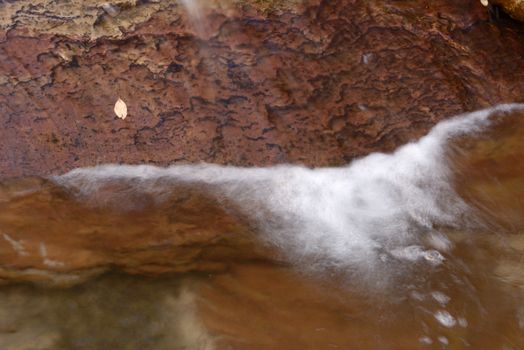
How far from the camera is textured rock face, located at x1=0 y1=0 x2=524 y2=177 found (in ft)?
9.71

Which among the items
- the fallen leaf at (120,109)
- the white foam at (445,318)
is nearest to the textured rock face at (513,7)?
the white foam at (445,318)

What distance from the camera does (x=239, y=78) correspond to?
313 centimetres

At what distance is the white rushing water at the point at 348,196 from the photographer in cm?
291

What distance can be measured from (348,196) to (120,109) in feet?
5.39

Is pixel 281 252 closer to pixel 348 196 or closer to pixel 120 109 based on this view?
pixel 348 196

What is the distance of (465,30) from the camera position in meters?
3.16

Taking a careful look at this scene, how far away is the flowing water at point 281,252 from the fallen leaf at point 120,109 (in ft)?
1.27

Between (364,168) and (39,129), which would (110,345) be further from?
(364,168)

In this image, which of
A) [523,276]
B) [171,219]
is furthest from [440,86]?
[171,219]

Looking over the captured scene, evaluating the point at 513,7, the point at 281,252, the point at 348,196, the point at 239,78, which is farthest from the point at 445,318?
the point at 513,7

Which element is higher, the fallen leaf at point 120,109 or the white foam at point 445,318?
the fallen leaf at point 120,109

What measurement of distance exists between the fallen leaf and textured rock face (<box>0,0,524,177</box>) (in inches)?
1.4

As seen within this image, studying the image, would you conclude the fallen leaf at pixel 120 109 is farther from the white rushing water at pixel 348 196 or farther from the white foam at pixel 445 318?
the white foam at pixel 445 318

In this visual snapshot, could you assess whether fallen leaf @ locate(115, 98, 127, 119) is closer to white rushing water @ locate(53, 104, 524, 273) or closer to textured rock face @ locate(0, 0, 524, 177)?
textured rock face @ locate(0, 0, 524, 177)
